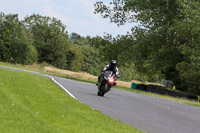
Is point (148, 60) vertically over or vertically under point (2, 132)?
over

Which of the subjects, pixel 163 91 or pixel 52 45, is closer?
pixel 163 91

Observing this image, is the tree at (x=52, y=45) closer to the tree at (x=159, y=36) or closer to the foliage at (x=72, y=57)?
the foliage at (x=72, y=57)

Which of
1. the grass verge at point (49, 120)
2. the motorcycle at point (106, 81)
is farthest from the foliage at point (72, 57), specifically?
the grass verge at point (49, 120)

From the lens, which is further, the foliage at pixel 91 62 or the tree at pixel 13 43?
the foliage at pixel 91 62

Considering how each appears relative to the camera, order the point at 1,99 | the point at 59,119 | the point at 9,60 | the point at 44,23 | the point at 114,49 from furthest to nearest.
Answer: the point at 44,23
the point at 9,60
the point at 114,49
the point at 1,99
the point at 59,119

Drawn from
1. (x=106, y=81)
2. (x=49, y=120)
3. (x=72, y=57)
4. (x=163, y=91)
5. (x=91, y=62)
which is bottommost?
(x=49, y=120)

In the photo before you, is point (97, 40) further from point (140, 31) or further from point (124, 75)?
point (124, 75)

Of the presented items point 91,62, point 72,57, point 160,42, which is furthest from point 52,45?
point 160,42

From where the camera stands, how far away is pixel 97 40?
156ft

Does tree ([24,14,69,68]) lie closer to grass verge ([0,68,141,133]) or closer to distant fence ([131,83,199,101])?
distant fence ([131,83,199,101])

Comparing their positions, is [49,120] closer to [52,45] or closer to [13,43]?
[13,43]

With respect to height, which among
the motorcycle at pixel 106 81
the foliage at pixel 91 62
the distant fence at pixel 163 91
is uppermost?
the foliage at pixel 91 62

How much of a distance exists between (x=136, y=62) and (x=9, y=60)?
40.9 metres

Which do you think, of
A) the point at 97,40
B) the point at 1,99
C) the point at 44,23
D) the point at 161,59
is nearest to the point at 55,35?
the point at 44,23
